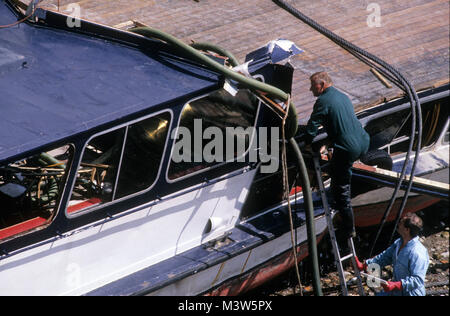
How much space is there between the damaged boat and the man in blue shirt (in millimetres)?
1119

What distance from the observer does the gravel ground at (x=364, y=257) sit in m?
7.41

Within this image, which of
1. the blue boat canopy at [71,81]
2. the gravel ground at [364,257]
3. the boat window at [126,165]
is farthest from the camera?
the gravel ground at [364,257]

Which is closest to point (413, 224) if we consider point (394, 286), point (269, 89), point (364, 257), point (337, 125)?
point (394, 286)

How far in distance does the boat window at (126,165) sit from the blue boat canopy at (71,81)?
26 cm

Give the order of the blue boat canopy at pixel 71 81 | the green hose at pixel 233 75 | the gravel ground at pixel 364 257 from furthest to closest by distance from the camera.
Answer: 1. the gravel ground at pixel 364 257
2. the green hose at pixel 233 75
3. the blue boat canopy at pixel 71 81

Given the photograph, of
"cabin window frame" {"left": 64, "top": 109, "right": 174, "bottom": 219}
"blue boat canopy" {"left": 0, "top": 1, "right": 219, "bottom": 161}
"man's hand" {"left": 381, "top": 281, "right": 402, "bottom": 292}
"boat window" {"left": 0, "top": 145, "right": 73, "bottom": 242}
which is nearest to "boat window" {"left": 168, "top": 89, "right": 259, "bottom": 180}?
"cabin window frame" {"left": 64, "top": 109, "right": 174, "bottom": 219}

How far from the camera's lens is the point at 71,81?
5691 millimetres

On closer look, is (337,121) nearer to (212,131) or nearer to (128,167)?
(212,131)

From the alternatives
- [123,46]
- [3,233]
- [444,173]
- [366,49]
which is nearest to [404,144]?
[444,173]

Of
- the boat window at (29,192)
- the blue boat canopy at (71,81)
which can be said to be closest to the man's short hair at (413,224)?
the blue boat canopy at (71,81)

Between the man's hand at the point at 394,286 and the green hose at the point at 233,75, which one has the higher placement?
the green hose at the point at 233,75

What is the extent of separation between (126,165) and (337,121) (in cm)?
213

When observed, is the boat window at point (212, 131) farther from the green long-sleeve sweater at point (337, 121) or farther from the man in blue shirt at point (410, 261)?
the man in blue shirt at point (410, 261)

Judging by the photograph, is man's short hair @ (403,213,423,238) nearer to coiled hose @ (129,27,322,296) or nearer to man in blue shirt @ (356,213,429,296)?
man in blue shirt @ (356,213,429,296)
